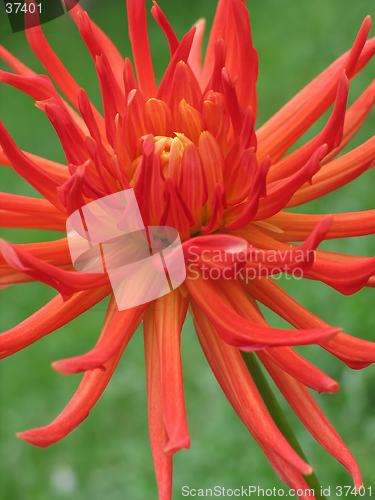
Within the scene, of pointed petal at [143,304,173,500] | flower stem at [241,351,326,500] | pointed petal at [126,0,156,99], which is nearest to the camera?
pointed petal at [143,304,173,500]

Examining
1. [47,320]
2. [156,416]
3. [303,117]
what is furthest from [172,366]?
[303,117]

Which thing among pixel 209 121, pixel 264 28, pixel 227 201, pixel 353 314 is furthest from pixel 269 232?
pixel 264 28

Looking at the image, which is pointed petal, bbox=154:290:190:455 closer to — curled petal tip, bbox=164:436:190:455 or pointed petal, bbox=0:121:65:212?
curled petal tip, bbox=164:436:190:455

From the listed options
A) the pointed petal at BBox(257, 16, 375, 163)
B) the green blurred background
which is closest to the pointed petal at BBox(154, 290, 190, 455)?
the pointed petal at BBox(257, 16, 375, 163)

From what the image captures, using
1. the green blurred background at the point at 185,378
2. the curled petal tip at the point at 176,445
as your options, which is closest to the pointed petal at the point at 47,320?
the curled petal tip at the point at 176,445

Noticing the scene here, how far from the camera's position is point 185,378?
2301mm

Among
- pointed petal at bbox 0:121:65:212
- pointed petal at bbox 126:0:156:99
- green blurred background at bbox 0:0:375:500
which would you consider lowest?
green blurred background at bbox 0:0:375:500

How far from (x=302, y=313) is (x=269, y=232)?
0.14 m

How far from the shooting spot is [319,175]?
96 centimetres

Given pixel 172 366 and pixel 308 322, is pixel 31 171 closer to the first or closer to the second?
pixel 172 366

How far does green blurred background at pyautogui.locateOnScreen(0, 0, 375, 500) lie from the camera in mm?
1782

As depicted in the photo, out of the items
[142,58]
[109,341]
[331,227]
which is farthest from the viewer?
[142,58]

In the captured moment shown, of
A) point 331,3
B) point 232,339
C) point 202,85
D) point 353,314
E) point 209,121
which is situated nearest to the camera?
point 232,339

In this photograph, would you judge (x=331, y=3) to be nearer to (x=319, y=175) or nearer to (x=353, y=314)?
(x=353, y=314)
